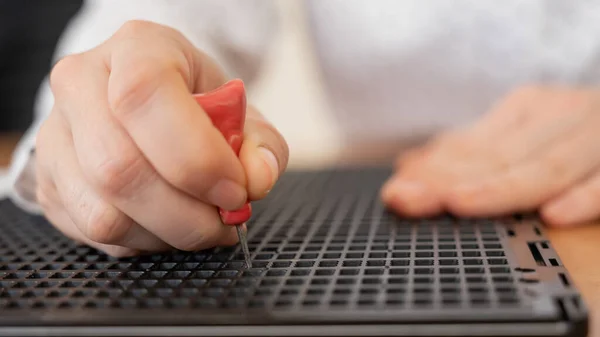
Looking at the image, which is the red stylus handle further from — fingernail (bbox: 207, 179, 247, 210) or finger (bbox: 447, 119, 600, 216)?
finger (bbox: 447, 119, 600, 216)

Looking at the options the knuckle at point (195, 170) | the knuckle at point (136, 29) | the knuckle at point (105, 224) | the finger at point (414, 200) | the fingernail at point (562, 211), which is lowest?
the knuckle at point (105, 224)

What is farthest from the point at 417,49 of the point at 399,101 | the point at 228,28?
the point at 228,28

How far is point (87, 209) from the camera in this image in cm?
34

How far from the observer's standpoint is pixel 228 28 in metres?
0.76

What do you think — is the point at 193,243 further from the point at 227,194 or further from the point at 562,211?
the point at 562,211

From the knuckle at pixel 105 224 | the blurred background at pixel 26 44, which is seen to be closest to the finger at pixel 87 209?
the knuckle at pixel 105 224

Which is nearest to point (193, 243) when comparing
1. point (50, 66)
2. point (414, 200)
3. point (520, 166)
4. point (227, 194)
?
point (227, 194)

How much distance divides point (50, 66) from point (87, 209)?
1.18 m

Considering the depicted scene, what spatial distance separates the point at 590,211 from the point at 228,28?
1.54ft

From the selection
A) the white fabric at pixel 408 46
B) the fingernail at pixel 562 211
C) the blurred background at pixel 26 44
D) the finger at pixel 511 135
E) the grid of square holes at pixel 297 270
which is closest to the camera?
the grid of square holes at pixel 297 270

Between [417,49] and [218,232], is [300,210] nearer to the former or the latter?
[218,232]

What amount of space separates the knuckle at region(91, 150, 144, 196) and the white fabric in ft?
1.17

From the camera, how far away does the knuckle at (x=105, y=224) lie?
13.2 inches

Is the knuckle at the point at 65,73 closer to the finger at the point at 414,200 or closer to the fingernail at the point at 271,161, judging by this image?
the fingernail at the point at 271,161
